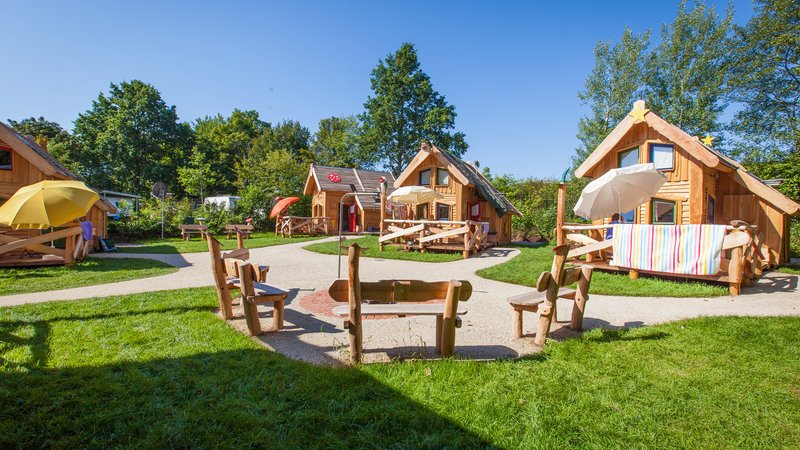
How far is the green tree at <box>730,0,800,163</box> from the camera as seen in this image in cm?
2030

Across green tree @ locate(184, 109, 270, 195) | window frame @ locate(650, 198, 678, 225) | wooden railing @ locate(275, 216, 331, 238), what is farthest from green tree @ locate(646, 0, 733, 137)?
green tree @ locate(184, 109, 270, 195)

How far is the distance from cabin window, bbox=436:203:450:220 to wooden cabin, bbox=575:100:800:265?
7.30 meters

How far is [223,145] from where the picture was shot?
46.8 metres

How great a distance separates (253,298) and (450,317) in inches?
99.9

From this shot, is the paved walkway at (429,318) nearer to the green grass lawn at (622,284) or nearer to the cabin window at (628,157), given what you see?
the green grass lawn at (622,284)

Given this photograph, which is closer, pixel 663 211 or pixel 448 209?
pixel 663 211

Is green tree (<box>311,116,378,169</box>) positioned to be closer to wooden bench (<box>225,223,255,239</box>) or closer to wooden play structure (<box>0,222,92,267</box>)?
wooden bench (<box>225,223,255,239</box>)

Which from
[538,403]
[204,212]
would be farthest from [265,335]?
[204,212]

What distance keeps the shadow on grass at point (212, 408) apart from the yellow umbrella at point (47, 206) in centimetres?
469

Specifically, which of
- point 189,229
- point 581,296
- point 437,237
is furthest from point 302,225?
point 581,296

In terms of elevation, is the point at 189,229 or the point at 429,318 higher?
the point at 189,229

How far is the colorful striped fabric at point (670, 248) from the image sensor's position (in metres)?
8.31

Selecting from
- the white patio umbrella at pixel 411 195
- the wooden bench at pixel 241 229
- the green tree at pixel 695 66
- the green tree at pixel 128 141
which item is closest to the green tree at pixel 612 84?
the green tree at pixel 695 66

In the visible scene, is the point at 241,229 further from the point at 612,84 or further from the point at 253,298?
the point at 612,84
